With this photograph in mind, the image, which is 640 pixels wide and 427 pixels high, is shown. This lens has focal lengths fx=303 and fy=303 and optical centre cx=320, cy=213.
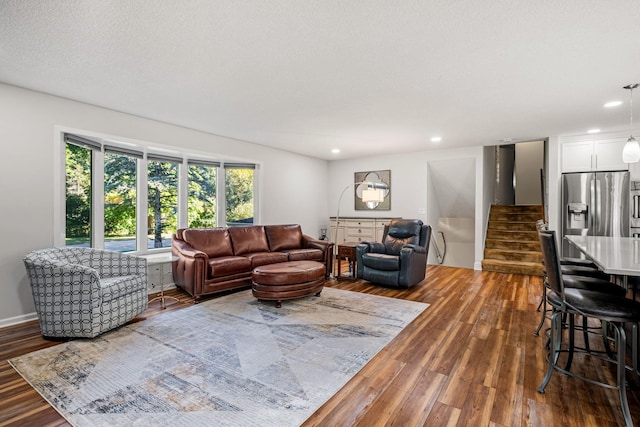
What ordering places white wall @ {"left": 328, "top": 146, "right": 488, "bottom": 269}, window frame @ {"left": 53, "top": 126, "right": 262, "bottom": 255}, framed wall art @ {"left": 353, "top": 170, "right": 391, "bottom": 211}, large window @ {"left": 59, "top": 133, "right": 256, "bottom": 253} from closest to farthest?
1. window frame @ {"left": 53, "top": 126, "right": 262, "bottom": 255}
2. large window @ {"left": 59, "top": 133, "right": 256, "bottom": 253}
3. white wall @ {"left": 328, "top": 146, "right": 488, "bottom": 269}
4. framed wall art @ {"left": 353, "top": 170, "right": 391, "bottom": 211}

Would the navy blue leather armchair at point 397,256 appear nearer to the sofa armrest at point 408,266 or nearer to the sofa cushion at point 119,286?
the sofa armrest at point 408,266

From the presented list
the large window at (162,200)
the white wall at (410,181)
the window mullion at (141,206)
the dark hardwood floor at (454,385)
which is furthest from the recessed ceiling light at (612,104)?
the window mullion at (141,206)

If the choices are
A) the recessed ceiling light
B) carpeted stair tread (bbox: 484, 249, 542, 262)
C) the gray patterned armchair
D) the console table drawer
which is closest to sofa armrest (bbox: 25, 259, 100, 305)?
the gray patterned armchair

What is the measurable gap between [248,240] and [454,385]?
3.75m

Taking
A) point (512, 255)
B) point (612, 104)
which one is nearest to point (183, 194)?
point (612, 104)

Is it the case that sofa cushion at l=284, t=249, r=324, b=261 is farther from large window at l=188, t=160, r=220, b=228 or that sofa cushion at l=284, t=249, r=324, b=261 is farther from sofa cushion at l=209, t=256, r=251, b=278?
large window at l=188, t=160, r=220, b=228

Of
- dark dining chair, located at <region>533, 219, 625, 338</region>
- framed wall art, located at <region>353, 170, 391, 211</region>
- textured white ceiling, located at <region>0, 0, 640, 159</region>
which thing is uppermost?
textured white ceiling, located at <region>0, 0, 640, 159</region>

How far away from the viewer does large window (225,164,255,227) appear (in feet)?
18.8

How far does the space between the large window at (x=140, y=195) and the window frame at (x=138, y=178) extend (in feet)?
0.04

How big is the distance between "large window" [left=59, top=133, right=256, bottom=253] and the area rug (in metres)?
1.64

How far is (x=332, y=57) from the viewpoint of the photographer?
8.22 ft

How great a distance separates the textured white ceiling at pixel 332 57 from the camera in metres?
1.93

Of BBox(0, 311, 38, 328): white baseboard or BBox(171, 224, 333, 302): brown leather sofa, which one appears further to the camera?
BBox(171, 224, 333, 302): brown leather sofa

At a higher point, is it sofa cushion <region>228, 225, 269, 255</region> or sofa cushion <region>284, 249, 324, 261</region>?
sofa cushion <region>228, 225, 269, 255</region>
